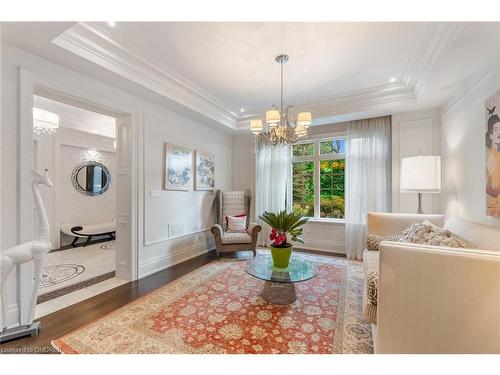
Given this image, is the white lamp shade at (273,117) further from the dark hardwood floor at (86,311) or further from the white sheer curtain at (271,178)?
the dark hardwood floor at (86,311)

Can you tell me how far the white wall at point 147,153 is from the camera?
1.90 meters

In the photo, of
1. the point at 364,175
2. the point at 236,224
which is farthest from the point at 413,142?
the point at 236,224

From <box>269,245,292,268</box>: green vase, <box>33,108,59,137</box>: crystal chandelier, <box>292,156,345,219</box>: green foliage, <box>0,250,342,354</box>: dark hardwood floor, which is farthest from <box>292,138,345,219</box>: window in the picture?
<box>33,108,59,137</box>: crystal chandelier

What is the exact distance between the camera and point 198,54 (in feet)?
8.06

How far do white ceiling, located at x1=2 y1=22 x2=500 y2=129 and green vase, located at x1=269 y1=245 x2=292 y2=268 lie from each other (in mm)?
2142

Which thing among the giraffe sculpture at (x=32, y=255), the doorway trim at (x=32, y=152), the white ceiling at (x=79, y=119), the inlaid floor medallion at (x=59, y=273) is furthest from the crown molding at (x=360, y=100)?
the inlaid floor medallion at (x=59, y=273)

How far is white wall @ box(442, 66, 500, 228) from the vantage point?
7.31ft

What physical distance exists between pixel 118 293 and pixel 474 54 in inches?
172

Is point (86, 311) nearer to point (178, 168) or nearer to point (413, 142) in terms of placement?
point (178, 168)

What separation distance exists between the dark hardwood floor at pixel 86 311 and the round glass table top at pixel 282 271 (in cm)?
129

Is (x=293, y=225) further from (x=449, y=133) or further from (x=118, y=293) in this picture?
(x=449, y=133)

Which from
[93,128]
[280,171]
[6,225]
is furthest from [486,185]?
[93,128]

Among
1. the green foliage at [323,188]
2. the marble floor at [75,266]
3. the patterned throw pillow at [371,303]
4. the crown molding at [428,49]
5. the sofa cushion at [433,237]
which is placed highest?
the crown molding at [428,49]

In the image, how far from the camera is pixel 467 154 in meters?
2.53
